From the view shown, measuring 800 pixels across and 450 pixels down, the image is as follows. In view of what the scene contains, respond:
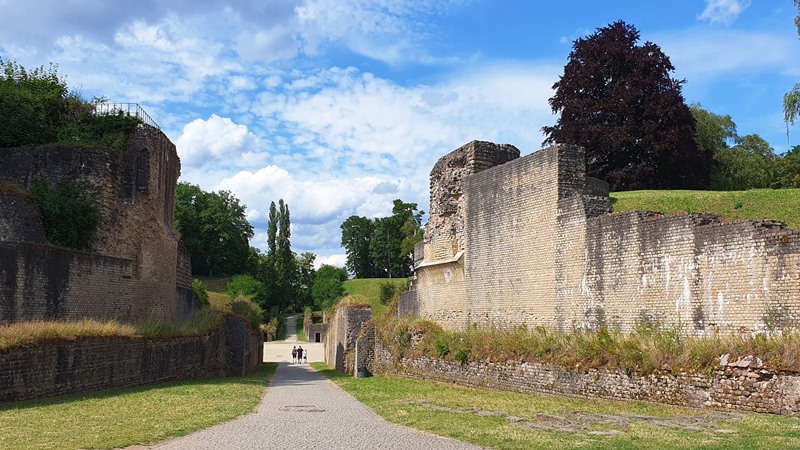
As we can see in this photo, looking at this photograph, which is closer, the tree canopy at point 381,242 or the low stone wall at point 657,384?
the low stone wall at point 657,384

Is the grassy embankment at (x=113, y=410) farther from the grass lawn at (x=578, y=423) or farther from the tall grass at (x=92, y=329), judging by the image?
the grass lawn at (x=578, y=423)

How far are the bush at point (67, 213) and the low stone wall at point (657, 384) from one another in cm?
1155

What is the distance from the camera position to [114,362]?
17.8m

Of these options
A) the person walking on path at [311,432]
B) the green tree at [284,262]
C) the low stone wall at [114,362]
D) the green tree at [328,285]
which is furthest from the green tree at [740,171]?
the green tree at [284,262]

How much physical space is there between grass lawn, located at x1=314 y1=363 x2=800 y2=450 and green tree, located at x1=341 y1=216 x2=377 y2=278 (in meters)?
76.3

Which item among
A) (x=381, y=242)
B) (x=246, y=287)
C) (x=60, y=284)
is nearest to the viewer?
(x=60, y=284)

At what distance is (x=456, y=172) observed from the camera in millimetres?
22391

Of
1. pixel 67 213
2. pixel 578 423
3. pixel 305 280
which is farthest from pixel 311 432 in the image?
pixel 305 280

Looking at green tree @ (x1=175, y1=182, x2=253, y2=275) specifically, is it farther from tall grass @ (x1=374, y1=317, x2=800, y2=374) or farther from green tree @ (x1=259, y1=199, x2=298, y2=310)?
tall grass @ (x1=374, y1=317, x2=800, y2=374)

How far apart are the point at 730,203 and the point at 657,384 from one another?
5946 millimetres

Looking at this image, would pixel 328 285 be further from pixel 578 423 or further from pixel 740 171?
pixel 578 423

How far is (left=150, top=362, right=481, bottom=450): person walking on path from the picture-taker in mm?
9484

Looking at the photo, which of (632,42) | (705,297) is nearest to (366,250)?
(632,42)

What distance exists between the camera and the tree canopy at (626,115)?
1142 inches
